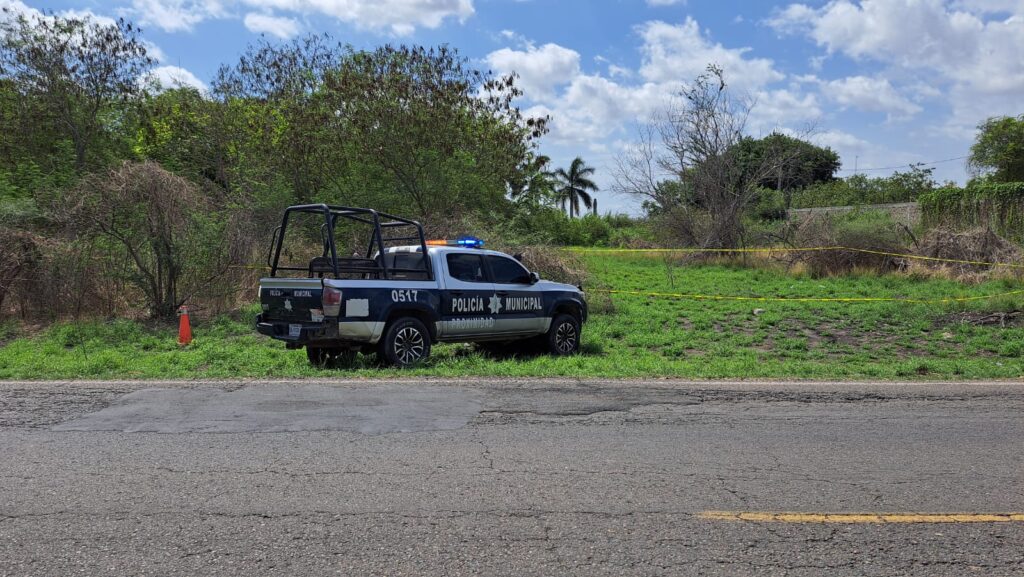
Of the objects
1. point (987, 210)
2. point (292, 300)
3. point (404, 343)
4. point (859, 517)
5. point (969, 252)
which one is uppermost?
point (987, 210)

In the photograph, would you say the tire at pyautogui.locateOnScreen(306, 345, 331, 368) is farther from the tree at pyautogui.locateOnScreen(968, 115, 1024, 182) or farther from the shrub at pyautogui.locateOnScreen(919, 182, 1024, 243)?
the tree at pyautogui.locateOnScreen(968, 115, 1024, 182)

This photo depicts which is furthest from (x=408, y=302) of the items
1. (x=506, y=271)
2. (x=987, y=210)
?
(x=987, y=210)

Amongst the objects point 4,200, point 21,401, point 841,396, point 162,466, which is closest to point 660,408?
point 841,396

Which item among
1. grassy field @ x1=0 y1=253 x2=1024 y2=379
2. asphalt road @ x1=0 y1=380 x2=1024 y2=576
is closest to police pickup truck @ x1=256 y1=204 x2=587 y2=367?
grassy field @ x1=0 y1=253 x2=1024 y2=379

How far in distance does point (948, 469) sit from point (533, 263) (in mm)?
12477

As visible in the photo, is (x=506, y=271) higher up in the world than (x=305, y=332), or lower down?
higher up

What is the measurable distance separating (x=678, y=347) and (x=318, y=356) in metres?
6.05

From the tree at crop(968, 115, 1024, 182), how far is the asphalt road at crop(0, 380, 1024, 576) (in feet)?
160

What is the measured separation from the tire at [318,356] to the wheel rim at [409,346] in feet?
3.59

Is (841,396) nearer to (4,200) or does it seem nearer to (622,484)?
(622,484)

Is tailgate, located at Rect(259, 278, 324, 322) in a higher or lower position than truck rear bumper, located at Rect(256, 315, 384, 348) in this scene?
higher

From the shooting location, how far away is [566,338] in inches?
484

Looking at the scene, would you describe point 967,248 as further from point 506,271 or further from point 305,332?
point 305,332

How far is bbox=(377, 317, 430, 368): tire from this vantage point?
32.7 feet
